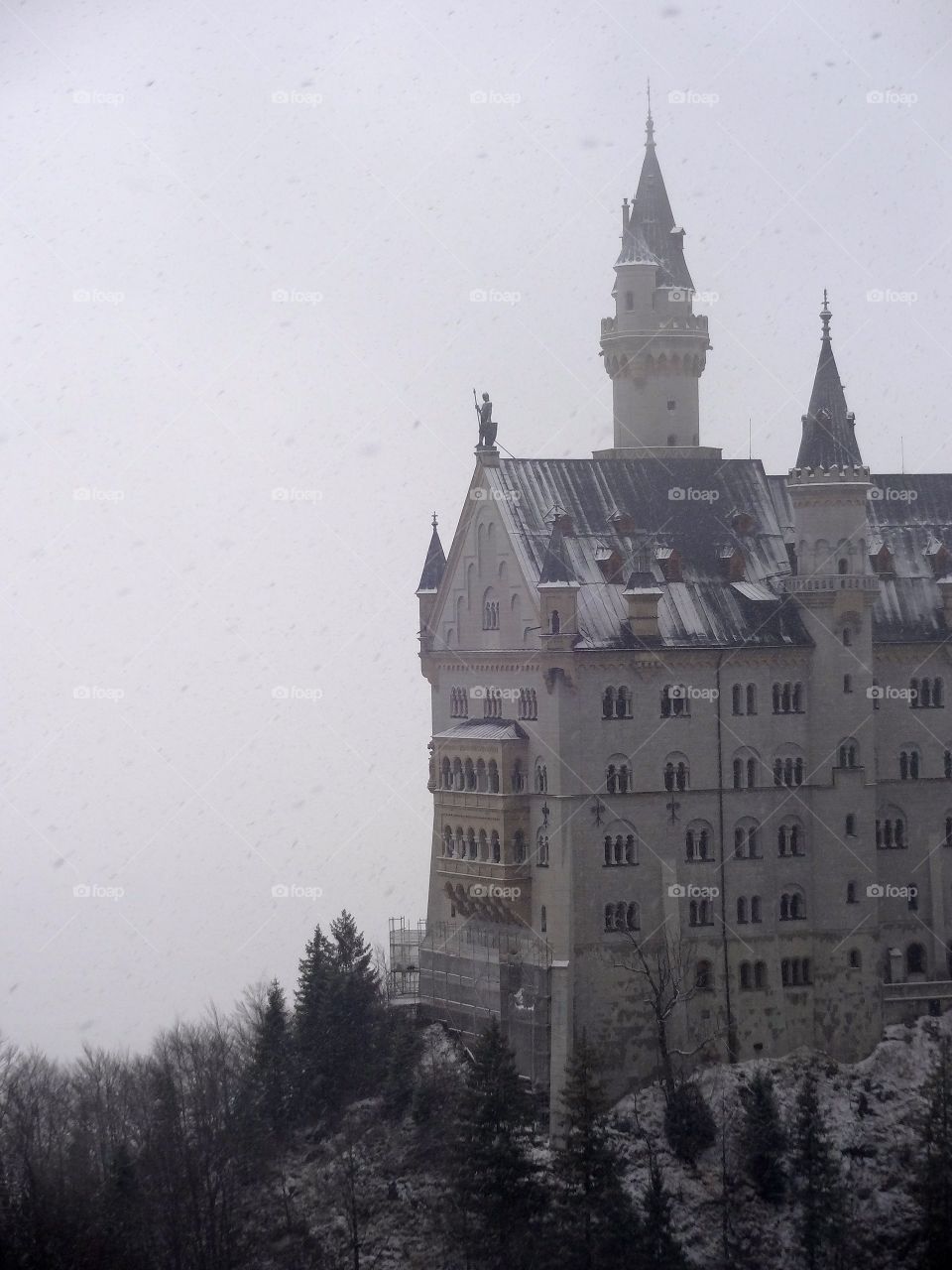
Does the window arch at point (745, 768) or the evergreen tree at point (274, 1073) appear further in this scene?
the window arch at point (745, 768)

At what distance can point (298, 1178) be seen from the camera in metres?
107

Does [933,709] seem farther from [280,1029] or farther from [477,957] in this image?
[280,1029]

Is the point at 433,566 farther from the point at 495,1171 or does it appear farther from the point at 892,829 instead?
the point at 495,1171

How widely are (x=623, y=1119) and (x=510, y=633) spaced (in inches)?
684

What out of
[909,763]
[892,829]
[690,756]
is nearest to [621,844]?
[690,756]

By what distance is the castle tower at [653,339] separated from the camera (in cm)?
12112

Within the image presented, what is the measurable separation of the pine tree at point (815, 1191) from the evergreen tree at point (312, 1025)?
16764 millimetres

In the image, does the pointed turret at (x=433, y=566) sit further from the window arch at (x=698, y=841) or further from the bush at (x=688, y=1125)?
the bush at (x=688, y=1125)

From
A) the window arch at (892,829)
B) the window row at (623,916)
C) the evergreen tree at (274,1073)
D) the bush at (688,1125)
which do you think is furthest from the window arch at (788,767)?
the evergreen tree at (274,1073)

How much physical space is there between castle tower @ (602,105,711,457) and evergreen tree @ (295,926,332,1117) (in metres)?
22.6

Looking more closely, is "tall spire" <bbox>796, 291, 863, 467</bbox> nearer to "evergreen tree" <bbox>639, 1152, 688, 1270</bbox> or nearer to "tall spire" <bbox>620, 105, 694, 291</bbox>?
"tall spire" <bbox>620, 105, 694, 291</bbox>

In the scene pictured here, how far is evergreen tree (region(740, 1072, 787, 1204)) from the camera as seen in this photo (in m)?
105

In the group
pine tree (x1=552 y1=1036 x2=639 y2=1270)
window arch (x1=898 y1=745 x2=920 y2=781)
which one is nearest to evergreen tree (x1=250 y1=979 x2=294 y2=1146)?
pine tree (x1=552 y1=1036 x2=639 y2=1270)

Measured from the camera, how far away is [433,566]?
390ft
